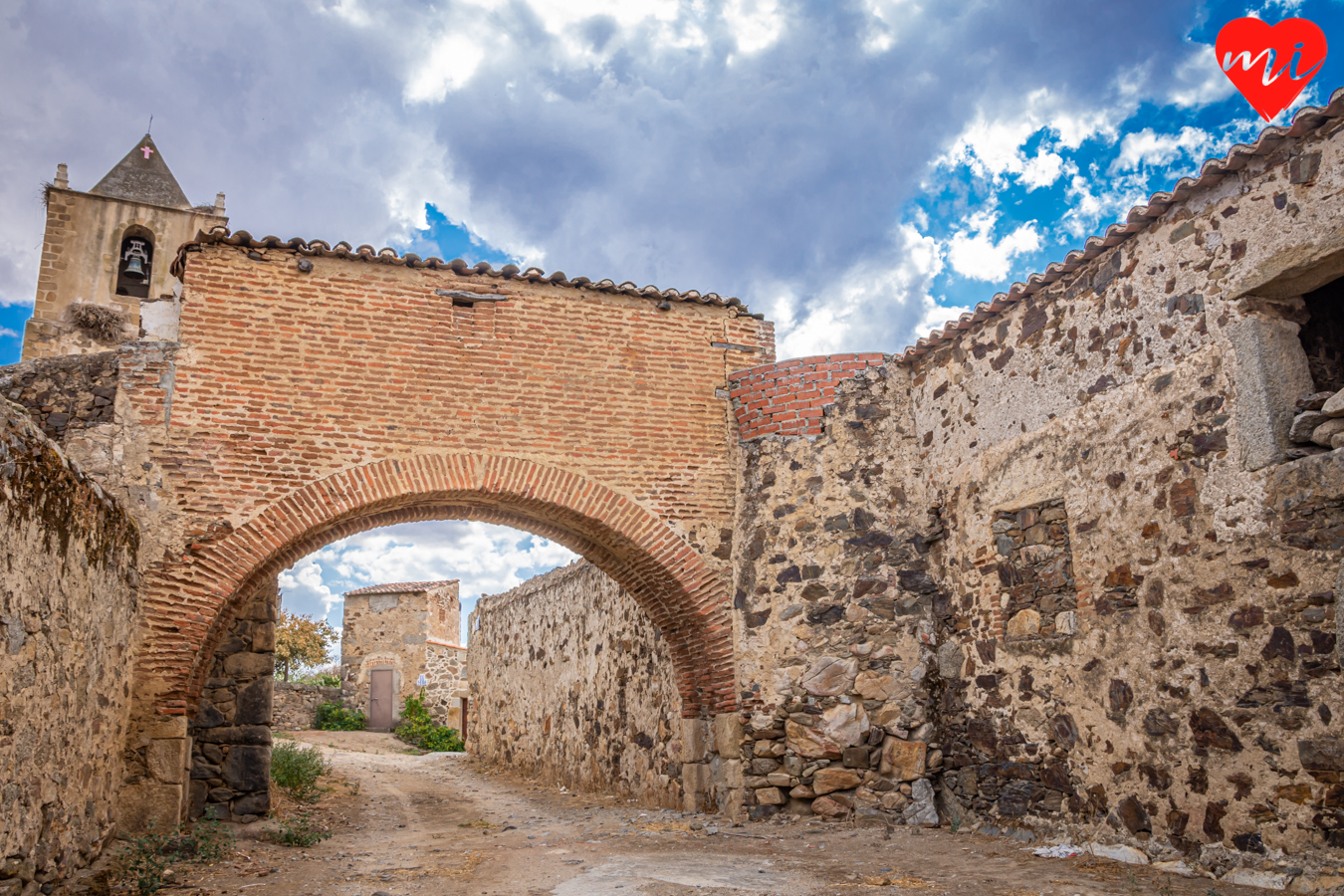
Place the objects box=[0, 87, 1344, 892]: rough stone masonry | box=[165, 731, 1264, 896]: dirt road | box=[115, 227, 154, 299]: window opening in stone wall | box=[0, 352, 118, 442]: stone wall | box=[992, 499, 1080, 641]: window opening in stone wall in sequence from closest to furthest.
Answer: box=[0, 87, 1344, 892]: rough stone masonry
box=[165, 731, 1264, 896]: dirt road
box=[992, 499, 1080, 641]: window opening in stone wall
box=[0, 352, 118, 442]: stone wall
box=[115, 227, 154, 299]: window opening in stone wall

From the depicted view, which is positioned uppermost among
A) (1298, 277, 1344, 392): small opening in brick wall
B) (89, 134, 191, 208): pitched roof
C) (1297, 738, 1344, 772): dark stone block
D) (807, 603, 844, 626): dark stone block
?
(89, 134, 191, 208): pitched roof

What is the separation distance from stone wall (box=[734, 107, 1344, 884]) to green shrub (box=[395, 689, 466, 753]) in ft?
46.2

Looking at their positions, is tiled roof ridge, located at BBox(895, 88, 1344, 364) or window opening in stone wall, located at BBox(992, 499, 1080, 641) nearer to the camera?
tiled roof ridge, located at BBox(895, 88, 1344, 364)

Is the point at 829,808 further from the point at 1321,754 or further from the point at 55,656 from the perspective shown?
the point at 55,656

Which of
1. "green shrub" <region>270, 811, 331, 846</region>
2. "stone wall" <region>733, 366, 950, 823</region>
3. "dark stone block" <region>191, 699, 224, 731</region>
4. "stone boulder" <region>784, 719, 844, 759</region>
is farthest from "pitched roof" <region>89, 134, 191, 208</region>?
"stone boulder" <region>784, 719, 844, 759</region>

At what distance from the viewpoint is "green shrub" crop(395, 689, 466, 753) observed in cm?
1988

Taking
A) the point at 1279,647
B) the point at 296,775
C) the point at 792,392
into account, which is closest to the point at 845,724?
the point at 792,392

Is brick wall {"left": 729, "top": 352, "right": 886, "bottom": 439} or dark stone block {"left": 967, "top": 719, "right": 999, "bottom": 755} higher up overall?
brick wall {"left": 729, "top": 352, "right": 886, "bottom": 439}

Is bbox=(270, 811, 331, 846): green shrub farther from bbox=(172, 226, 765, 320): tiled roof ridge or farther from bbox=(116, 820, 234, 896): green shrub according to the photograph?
bbox=(172, 226, 765, 320): tiled roof ridge

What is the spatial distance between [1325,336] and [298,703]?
2055cm

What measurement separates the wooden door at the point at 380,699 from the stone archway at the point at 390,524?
1451cm

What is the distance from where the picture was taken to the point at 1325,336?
17.3 ft

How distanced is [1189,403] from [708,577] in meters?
4.06

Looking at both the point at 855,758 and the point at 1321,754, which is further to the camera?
the point at 855,758
